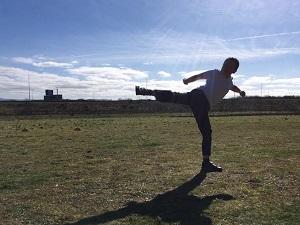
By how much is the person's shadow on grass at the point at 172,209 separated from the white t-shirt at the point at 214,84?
2399 mm

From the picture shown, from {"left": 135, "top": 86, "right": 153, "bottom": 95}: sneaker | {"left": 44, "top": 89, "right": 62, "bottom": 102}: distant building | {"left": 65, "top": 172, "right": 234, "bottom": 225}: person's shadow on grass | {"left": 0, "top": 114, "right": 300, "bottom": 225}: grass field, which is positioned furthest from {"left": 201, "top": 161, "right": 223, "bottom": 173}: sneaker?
{"left": 44, "top": 89, "right": 62, "bottom": 102}: distant building

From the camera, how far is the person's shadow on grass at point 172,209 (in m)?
6.84

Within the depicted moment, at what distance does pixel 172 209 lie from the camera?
24.3 feet

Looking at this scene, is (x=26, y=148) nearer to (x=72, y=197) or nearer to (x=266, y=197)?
(x=72, y=197)

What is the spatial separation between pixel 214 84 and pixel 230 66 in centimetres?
49

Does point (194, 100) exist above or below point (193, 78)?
below

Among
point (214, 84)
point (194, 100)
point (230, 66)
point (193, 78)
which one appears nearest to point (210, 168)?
point (194, 100)

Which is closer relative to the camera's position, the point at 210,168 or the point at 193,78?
the point at 210,168

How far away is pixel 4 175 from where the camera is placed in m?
10.5

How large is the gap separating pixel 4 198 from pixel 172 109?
7382cm

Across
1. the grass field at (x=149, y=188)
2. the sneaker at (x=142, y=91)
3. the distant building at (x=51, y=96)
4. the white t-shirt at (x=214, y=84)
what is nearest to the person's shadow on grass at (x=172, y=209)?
the grass field at (x=149, y=188)

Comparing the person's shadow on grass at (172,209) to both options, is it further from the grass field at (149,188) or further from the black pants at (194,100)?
the black pants at (194,100)

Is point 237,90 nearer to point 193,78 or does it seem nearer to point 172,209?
point 193,78

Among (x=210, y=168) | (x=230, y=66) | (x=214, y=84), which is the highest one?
(x=230, y=66)
